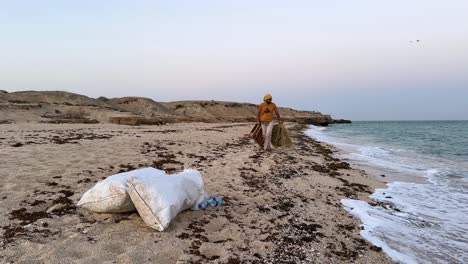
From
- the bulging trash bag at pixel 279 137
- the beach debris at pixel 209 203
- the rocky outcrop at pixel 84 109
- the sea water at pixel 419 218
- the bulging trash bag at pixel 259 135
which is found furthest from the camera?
the rocky outcrop at pixel 84 109

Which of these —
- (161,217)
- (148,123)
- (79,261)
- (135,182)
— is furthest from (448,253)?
(148,123)

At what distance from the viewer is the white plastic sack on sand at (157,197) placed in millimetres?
4012

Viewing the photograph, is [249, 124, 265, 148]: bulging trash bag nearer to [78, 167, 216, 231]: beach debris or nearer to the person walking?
the person walking

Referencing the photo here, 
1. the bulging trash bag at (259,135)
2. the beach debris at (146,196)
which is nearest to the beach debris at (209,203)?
the beach debris at (146,196)

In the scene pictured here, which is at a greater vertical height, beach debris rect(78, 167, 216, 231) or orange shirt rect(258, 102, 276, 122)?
orange shirt rect(258, 102, 276, 122)

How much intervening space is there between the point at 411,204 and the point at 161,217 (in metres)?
5.10

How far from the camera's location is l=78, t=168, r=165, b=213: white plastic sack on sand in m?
4.20

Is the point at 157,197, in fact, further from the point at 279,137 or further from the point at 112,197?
the point at 279,137

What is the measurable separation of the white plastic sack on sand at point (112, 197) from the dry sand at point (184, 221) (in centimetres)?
11

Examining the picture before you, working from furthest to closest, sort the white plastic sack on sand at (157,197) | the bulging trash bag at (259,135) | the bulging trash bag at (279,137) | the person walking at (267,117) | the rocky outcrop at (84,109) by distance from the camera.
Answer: the rocky outcrop at (84,109), the bulging trash bag at (279,137), the bulging trash bag at (259,135), the person walking at (267,117), the white plastic sack on sand at (157,197)

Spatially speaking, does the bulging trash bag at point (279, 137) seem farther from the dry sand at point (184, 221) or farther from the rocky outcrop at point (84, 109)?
the rocky outcrop at point (84, 109)

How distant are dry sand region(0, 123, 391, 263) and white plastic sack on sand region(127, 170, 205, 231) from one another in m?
0.16

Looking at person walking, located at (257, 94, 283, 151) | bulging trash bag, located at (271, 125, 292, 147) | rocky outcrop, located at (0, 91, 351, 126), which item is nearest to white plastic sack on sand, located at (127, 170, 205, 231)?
person walking, located at (257, 94, 283, 151)

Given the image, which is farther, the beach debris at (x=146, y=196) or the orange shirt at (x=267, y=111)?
the orange shirt at (x=267, y=111)
